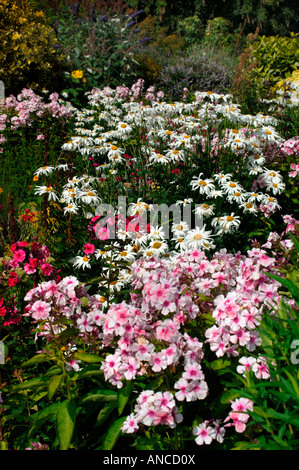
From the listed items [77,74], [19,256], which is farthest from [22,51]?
[19,256]

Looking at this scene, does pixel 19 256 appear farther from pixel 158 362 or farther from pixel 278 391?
pixel 278 391

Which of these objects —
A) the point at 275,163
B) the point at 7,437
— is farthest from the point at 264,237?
the point at 7,437

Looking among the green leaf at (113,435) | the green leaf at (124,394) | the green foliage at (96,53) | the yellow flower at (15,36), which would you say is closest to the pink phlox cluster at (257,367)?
the green leaf at (124,394)

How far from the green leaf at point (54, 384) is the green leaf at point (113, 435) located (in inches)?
12.3

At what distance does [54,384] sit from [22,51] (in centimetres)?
759

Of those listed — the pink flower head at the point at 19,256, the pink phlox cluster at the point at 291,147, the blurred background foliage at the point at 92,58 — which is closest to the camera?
the pink flower head at the point at 19,256

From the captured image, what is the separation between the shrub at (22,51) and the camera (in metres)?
7.50

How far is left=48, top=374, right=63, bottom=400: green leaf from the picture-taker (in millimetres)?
1695

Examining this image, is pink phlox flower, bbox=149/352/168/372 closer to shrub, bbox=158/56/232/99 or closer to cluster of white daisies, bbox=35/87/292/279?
cluster of white daisies, bbox=35/87/292/279

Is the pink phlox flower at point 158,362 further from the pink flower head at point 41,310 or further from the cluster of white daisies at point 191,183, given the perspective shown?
the cluster of white daisies at point 191,183

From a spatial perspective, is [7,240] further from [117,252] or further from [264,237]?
[264,237]

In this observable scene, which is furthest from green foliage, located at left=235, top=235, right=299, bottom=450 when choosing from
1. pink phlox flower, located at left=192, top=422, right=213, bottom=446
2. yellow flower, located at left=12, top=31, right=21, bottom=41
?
yellow flower, located at left=12, top=31, right=21, bottom=41
